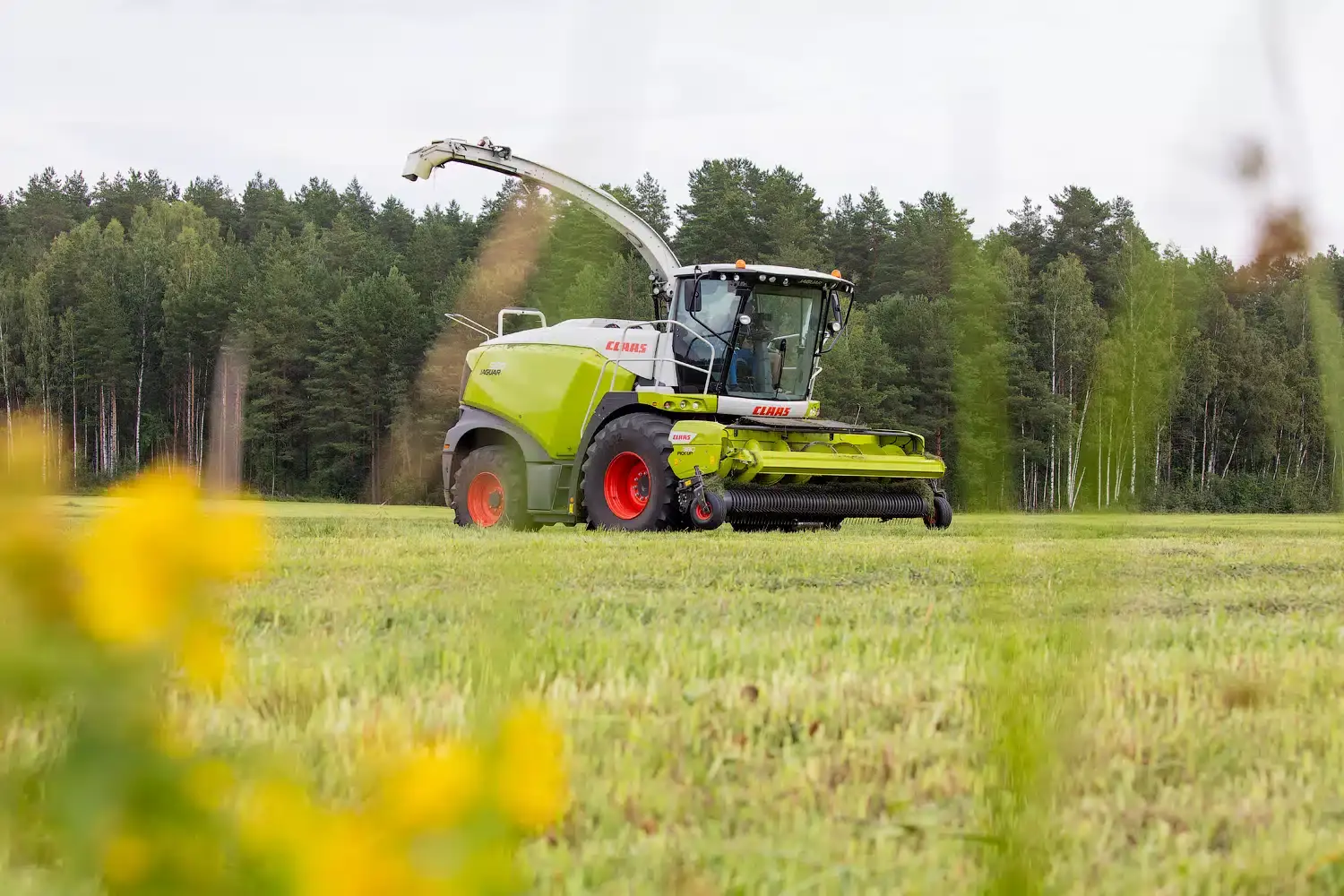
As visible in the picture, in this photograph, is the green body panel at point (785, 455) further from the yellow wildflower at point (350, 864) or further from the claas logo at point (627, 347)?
the yellow wildflower at point (350, 864)

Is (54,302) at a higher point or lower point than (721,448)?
higher

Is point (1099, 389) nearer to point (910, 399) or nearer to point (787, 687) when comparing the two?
point (787, 687)

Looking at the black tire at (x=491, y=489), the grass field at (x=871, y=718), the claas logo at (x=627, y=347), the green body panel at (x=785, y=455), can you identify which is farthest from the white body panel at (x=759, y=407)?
the grass field at (x=871, y=718)

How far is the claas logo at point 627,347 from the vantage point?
484 inches

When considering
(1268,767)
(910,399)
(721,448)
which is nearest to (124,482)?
(1268,767)

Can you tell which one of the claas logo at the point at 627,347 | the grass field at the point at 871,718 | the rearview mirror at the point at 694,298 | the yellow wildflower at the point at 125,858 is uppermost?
the rearview mirror at the point at 694,298

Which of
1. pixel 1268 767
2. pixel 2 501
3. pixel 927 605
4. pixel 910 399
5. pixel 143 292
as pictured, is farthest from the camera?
pixel 143 292

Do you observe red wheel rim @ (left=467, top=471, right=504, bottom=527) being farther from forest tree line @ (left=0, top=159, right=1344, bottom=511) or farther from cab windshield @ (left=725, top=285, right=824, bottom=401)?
forest tree line @ (left=0, top=159, right=1344, bottom=511)

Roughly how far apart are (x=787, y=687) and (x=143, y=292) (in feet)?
217

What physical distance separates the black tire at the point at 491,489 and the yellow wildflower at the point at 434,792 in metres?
11.8

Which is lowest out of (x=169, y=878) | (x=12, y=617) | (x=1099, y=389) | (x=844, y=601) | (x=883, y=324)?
(x=844, y=601)

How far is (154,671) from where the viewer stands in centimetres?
52

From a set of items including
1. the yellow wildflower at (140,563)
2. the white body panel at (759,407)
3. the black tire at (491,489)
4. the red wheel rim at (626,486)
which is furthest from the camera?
the black tire at (491,489)

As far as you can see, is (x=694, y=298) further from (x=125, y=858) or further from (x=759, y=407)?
(x=125, y=858)
